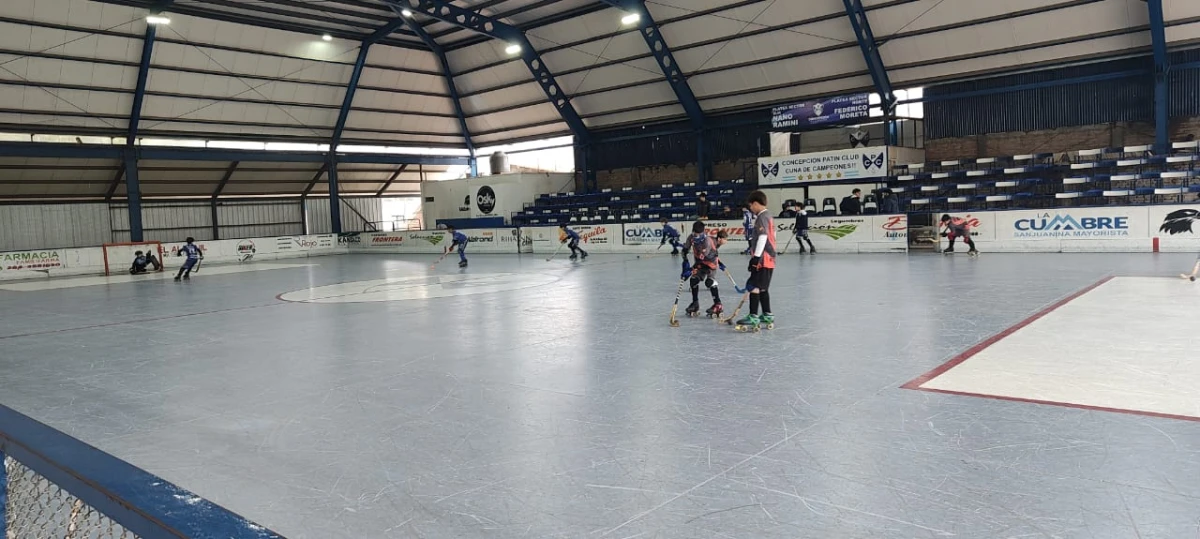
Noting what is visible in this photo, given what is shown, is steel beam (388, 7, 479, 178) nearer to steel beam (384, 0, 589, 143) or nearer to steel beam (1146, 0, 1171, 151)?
steel beam (384, 0, 589, 143)

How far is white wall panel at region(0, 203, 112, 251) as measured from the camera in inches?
1560

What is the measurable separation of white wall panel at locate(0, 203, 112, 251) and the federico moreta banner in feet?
122

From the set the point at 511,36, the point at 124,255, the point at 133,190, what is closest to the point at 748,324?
the point at 511,36

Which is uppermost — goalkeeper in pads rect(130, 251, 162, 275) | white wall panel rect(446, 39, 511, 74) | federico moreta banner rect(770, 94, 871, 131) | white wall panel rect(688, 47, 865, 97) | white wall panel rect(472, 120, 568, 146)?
white wall panel rect(446, 39, 511, 74)

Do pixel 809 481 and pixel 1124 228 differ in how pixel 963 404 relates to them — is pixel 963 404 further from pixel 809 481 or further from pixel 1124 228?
pixel 1124 228

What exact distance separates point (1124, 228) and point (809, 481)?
23.4 m

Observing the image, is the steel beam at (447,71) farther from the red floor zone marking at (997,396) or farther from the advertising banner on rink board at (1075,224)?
the red floor zone marking at (997,396)

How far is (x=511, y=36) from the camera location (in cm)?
3791

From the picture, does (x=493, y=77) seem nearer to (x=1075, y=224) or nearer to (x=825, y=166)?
(x=825, y=166)

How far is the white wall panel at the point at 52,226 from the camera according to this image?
39625 millimetres

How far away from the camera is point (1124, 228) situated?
902 inches

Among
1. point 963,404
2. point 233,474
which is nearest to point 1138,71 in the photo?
point 963,404

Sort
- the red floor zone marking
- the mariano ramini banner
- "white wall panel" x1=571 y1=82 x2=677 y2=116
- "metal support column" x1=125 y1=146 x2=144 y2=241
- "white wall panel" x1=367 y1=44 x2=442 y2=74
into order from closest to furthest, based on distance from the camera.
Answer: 1. the red floor zone marking
2. the mariano ramini banner
3. "metal support column" x1=125 y1=146 x2=144 y2=241
4. "white wall panel" x1=571 y1=82 x2=677 y2=116
5. "white wall panel" x1=367 y1=44 x2=442 y2=74

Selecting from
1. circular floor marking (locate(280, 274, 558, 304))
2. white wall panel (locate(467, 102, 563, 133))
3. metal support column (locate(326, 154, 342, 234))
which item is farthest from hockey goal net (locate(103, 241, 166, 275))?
white wall panel (locate(467, 102, 563, 133))
